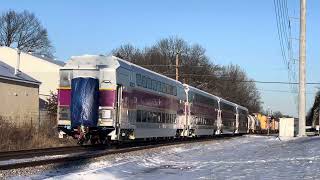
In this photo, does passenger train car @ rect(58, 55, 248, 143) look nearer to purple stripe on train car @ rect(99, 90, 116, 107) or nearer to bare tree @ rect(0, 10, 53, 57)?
purple stripe on train car @ rect(99, 90, 116, 107)

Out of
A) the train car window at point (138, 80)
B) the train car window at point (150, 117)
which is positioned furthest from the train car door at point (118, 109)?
the train car window at point (150, 117)

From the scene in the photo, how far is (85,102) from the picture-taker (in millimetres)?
23359

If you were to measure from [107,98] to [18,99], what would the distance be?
25.8m

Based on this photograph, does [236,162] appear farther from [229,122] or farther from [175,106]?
[229,122]

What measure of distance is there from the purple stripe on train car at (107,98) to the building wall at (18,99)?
2047 centimetres

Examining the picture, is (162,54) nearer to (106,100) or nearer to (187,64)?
(187,64)

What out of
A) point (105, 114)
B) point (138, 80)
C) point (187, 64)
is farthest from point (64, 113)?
point (187, 64)

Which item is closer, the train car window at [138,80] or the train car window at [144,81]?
the train car window at [138,80]

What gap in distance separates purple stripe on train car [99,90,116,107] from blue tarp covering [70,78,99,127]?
22 cm

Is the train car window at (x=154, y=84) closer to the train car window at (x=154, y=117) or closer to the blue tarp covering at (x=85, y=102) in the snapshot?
the train car window at (x=154, y=117)

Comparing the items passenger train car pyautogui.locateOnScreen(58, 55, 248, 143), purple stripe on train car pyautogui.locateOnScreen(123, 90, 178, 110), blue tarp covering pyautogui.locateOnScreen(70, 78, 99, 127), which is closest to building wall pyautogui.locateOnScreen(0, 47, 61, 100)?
purple stripe on train car pyautogui.locateOnScreen(123, 90, 178, 110)

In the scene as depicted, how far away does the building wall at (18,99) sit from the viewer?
4469 cm

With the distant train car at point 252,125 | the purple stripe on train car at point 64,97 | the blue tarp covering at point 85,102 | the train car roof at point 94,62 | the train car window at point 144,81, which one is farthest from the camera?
the distant train car at point 252,125

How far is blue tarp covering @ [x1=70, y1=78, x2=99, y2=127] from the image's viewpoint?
23328 mm
